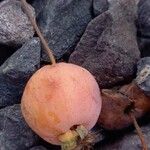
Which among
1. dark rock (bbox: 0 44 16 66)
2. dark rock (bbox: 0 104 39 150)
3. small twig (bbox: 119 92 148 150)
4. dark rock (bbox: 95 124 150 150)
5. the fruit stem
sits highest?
dark rock (bbox: 0 44 16 66)

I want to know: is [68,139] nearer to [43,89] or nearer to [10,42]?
[43,89]

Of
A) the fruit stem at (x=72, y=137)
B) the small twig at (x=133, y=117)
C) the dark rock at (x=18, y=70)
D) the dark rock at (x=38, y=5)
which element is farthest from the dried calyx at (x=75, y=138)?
the dark rock at (x=38, y=5)

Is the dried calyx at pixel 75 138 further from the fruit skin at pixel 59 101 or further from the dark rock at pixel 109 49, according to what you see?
the dark rock at pixel 109 49

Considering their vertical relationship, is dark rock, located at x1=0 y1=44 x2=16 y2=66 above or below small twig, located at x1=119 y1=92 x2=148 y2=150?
above

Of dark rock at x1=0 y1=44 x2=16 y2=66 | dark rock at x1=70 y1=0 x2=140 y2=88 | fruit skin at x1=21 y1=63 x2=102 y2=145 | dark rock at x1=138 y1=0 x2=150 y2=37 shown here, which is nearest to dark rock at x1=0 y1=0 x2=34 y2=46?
dark rock at x1=0 y1=44 x2=16 y2=66

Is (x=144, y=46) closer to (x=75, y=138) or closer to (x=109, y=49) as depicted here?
(x=109, y=49)

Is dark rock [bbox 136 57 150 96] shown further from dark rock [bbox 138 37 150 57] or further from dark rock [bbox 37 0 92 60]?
dark rock [bbox 37 0 92 60]

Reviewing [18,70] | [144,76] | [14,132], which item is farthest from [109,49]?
[14,132]
